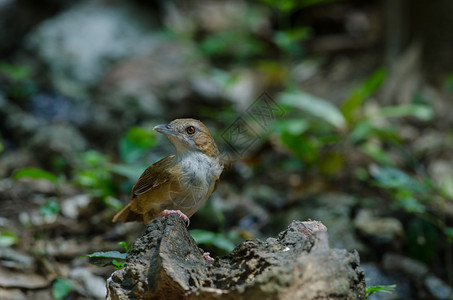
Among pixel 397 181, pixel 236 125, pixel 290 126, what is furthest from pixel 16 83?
pixel 397 181

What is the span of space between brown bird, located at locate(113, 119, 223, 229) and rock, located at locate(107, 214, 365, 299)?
0.52 m

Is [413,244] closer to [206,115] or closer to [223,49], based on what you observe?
[206,115]

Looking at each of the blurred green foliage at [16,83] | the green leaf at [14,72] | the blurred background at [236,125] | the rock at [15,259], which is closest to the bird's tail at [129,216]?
the blurred background at [236,125]

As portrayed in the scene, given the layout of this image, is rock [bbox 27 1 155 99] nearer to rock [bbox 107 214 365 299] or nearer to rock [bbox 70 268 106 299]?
rock [bbox 70 268 106 299]

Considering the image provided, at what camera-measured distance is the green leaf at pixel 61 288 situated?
3461 millimetres

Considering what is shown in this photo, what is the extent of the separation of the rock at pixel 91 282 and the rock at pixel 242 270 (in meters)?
1.58

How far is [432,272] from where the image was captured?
15.5 ft

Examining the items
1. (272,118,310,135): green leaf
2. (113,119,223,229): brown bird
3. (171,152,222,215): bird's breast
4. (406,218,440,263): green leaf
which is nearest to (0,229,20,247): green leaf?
(113,119,223,229): brown bird

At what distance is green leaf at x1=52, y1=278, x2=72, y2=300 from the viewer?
3461 millimetres

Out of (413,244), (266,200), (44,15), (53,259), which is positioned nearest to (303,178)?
(266,200)

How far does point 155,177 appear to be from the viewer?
3.21m

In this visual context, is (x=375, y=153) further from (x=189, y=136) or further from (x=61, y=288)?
(x=61, y=288)

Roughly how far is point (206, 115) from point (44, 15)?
462 centimetres

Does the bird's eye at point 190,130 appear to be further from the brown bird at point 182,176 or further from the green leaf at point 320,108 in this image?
the green leaf at point 320,108
